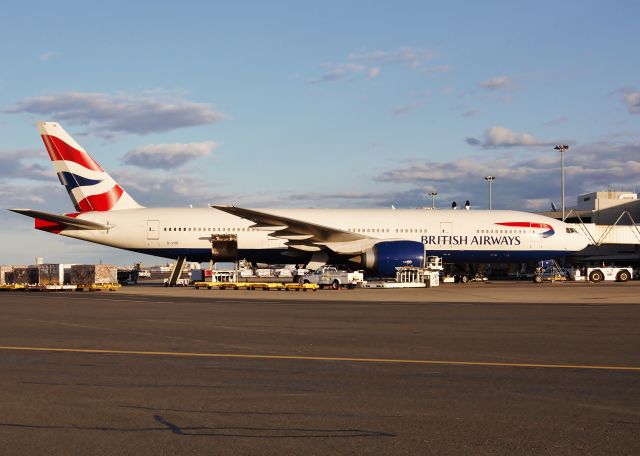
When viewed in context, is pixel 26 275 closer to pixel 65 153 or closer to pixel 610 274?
pixel 65 153

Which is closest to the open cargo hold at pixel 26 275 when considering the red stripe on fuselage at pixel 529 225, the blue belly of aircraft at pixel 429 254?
the blue belly of aircraft at pixel 429 254

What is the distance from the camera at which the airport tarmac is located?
6336 millimetres

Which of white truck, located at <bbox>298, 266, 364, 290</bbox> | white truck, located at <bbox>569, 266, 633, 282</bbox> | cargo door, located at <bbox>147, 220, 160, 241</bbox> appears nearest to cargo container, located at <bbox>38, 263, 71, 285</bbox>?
cargo door, located at <bbox>147, 220, 160, 241</bbox>

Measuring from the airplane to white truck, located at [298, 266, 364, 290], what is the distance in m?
1.89

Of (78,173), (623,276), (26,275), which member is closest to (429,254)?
(623,276)

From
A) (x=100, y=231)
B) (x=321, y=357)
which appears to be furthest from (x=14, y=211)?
(x=321, y=357)

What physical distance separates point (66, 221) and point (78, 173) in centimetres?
410

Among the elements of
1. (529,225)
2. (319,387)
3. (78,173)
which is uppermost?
(78,173)

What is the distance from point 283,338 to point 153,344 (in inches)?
103

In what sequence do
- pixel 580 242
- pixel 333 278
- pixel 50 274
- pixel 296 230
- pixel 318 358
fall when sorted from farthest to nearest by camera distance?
pixel 580 242
pixel 50 274
pixel 296 230
pixel 333 278
pixel 318 358

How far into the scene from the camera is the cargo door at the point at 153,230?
150 ft

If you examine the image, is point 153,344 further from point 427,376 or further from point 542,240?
point 542,240

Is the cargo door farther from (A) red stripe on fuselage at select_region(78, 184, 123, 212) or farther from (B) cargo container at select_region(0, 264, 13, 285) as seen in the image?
(B) cargo container at select_region(0, 264, 13, 285)

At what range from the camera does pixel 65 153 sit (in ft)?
151
